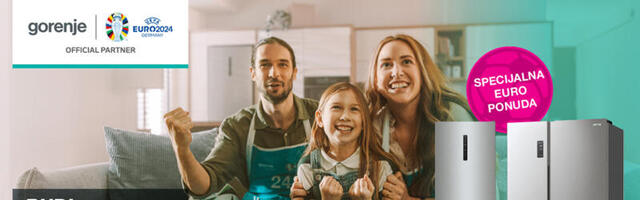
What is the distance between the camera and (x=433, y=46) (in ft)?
6.29

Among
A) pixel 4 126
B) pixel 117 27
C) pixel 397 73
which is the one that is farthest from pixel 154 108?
pixel 397 73

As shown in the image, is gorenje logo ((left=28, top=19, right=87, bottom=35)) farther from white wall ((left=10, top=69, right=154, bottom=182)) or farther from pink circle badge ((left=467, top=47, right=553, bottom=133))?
pink circle badge ((left=467, top=47, right=553, bottom=133))

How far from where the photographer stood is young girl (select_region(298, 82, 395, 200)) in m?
1.95

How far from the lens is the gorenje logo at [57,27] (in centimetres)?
211

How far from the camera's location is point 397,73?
6.28 feet

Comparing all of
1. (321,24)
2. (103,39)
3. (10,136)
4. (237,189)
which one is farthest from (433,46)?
(10,136)

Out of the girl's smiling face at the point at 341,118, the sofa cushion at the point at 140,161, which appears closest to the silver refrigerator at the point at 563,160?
the girl's smiling face at the point at 341,118

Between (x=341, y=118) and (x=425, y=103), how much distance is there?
12.0 inches

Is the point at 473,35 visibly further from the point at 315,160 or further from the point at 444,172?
the point at 315,160

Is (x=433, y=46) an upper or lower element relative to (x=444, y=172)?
upper

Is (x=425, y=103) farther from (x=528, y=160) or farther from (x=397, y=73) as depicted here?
(x=528, y=160)

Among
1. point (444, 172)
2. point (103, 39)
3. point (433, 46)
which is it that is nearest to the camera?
point (444, 172)

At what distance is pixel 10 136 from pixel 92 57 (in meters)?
0.50

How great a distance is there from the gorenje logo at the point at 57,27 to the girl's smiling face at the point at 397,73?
1171mm
